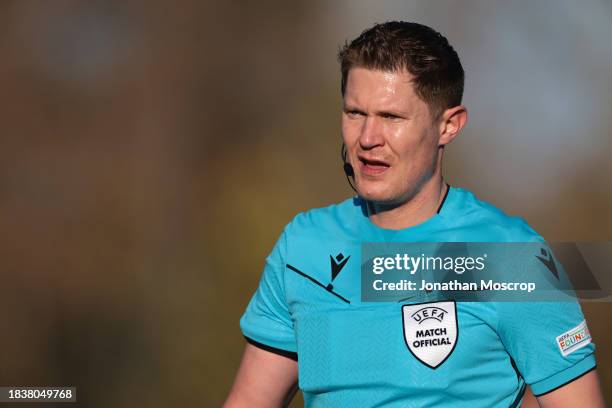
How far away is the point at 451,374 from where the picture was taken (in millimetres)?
2219

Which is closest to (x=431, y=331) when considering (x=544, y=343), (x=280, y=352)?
(x=544, y=343)

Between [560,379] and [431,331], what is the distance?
13.6 inches

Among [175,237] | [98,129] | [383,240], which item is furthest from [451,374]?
[98,129]

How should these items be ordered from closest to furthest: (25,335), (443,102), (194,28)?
1. (443,102)
2. (25,335)
3. (194,28)

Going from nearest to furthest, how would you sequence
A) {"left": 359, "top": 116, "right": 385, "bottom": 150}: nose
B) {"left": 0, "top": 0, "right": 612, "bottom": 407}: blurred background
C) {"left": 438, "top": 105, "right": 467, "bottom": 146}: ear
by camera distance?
{"left": 359, "top": 116, "right": 385, "bottom": 150}: nose, {"left": 438, "top": 105, "right": 467, "bottom": 146}: ear, {"left": 0, "top": 0, "right": 612, "bottom": 407}: blurred background

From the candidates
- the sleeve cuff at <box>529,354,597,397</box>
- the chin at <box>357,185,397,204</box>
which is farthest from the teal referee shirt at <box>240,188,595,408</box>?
the chin at <box>357,185,397,204</box>

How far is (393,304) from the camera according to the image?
2.34 m

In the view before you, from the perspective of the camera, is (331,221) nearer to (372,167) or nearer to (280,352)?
(372,167)

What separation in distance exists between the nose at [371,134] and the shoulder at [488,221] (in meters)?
0.33

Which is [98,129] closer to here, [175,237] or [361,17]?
[175,237]

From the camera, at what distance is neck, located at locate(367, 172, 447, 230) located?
243cm

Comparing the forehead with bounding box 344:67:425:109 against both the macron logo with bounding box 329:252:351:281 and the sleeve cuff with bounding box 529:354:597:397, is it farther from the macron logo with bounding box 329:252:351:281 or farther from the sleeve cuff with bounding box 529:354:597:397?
the sleeve cuff with bounding box 529:354:597:397

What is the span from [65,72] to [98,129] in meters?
0.59

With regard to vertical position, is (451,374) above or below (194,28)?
below
